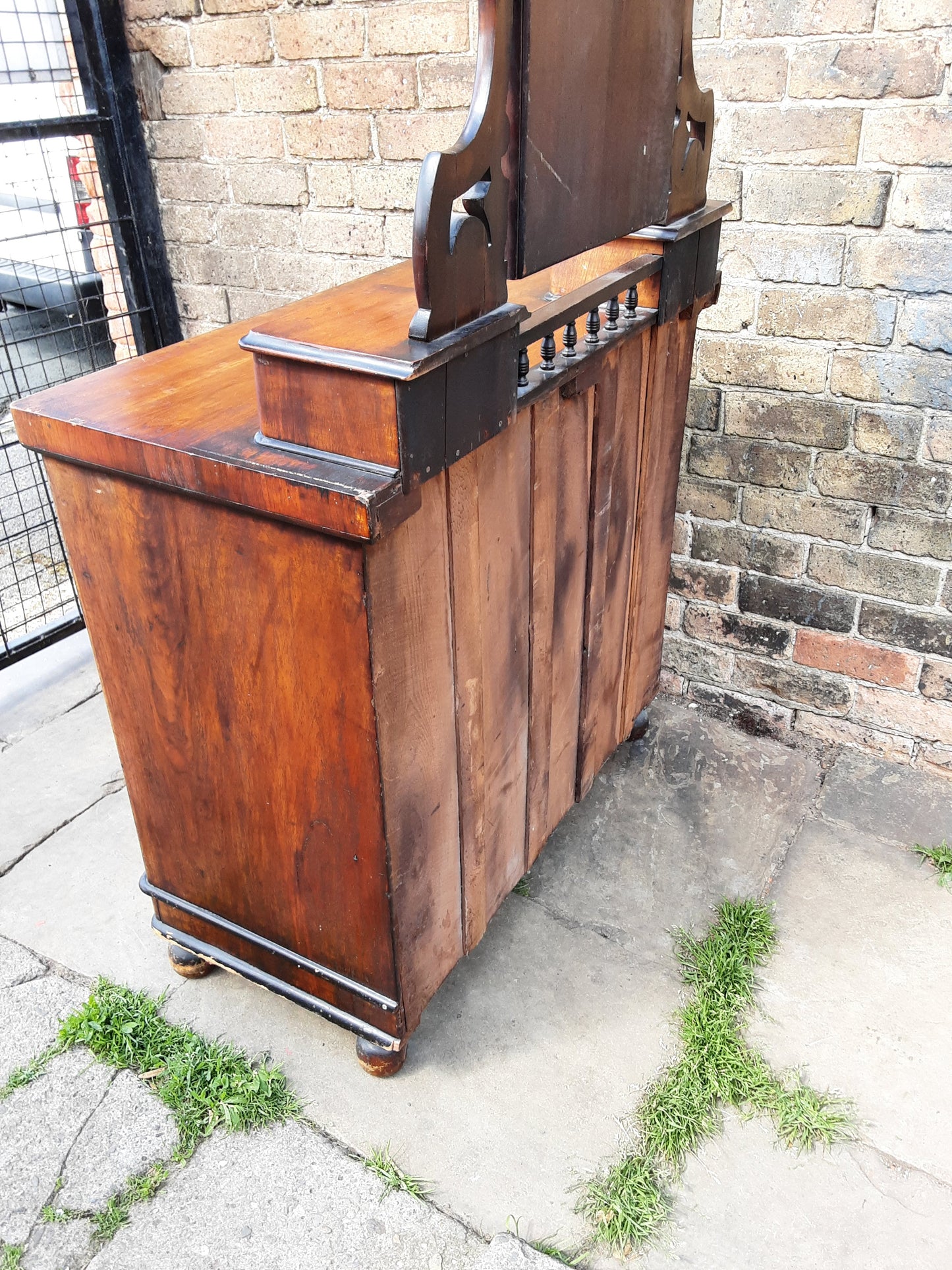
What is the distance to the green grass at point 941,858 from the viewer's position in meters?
2.20

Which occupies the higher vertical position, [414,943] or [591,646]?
[591,646]

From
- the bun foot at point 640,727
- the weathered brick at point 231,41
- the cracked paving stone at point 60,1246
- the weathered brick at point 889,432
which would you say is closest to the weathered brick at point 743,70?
the weathered brick at point 889,432

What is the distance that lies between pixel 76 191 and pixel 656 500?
2269 millimetres

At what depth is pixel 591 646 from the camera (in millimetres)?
2078

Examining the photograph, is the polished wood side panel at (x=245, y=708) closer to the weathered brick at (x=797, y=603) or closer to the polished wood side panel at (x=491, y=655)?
the polished wood side panel at (x=491, y=655)

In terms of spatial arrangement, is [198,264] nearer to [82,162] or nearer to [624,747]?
[82,162]

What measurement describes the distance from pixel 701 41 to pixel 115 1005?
2.33 m

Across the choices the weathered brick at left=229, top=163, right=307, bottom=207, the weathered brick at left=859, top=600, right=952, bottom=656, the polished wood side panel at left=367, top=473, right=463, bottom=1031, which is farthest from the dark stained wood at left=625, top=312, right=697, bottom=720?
the weathered brick at left=229, top=163, right=307, bottom=207

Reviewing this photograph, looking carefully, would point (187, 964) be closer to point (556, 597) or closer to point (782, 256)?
point (556, 597)

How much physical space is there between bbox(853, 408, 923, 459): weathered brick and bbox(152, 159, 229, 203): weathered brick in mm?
1965

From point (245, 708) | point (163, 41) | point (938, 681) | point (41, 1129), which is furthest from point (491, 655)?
point (163, 41)

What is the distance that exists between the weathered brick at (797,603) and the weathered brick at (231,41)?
193 centimetres

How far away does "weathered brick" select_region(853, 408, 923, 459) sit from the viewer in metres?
2.20

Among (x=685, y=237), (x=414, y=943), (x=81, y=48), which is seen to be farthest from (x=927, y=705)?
(x=81, y=48)
